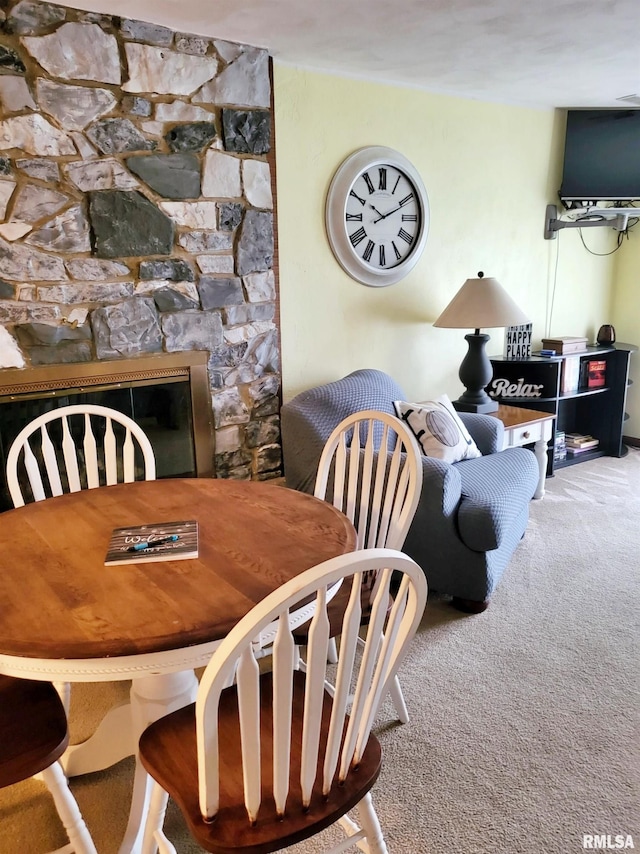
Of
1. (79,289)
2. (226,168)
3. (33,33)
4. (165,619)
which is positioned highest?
(33,33)

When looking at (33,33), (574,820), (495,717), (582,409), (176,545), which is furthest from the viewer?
(582,409)

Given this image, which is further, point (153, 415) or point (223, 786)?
point (153, 415)

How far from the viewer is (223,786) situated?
3.76 feet

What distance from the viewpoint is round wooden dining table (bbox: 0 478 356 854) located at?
3.77 feet

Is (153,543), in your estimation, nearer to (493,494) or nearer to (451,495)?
(451,495)

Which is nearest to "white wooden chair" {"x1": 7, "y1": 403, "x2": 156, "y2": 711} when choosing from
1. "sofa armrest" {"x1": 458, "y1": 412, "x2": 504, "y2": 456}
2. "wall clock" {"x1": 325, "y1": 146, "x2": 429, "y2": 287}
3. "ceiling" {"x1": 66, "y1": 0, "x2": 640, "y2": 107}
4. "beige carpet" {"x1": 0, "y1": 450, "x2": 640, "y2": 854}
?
"beige carpet" {"x1": 0, "y1": 450, "x2": 640, "y2": 854}

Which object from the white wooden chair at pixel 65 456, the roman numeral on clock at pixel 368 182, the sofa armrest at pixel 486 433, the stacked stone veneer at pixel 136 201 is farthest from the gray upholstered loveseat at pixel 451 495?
the roman numeral on clock at pixel 368 182

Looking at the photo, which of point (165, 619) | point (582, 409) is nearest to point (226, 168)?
point (165, 619)

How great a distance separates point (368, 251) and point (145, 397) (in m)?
1.42

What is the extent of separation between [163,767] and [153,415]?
1812mm

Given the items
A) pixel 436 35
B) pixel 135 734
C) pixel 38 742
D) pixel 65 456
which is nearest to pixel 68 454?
pixel 65 456

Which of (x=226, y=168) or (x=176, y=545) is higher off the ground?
(x=226, y=168)

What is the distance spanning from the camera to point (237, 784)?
1.15 metres

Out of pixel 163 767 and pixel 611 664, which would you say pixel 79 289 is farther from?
pixel 611 664
